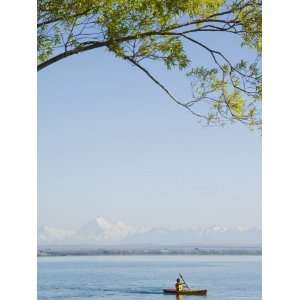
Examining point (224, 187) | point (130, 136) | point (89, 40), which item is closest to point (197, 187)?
point (224, 187)

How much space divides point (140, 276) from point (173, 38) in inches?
32.2

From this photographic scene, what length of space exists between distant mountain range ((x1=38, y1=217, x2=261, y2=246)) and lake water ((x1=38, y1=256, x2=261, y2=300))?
0.19 ft

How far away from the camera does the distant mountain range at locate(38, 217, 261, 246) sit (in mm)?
3082

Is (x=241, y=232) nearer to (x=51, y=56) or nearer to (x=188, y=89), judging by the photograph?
(x=188, y=89)

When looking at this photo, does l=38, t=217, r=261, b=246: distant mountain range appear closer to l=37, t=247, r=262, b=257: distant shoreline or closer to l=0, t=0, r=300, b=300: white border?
l=37, t=247, r=262, b=257: distant shoreline

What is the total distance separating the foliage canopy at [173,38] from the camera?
3.08 m

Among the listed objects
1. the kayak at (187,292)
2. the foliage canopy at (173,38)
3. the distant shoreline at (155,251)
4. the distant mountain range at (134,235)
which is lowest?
the kayak at (187,292)

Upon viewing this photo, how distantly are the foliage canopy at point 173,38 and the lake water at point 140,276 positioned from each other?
0.49m

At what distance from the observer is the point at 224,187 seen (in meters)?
3.12

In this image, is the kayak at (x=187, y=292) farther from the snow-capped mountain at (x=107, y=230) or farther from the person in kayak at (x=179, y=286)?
the snow-capped mountain at (x=107, y=230)
